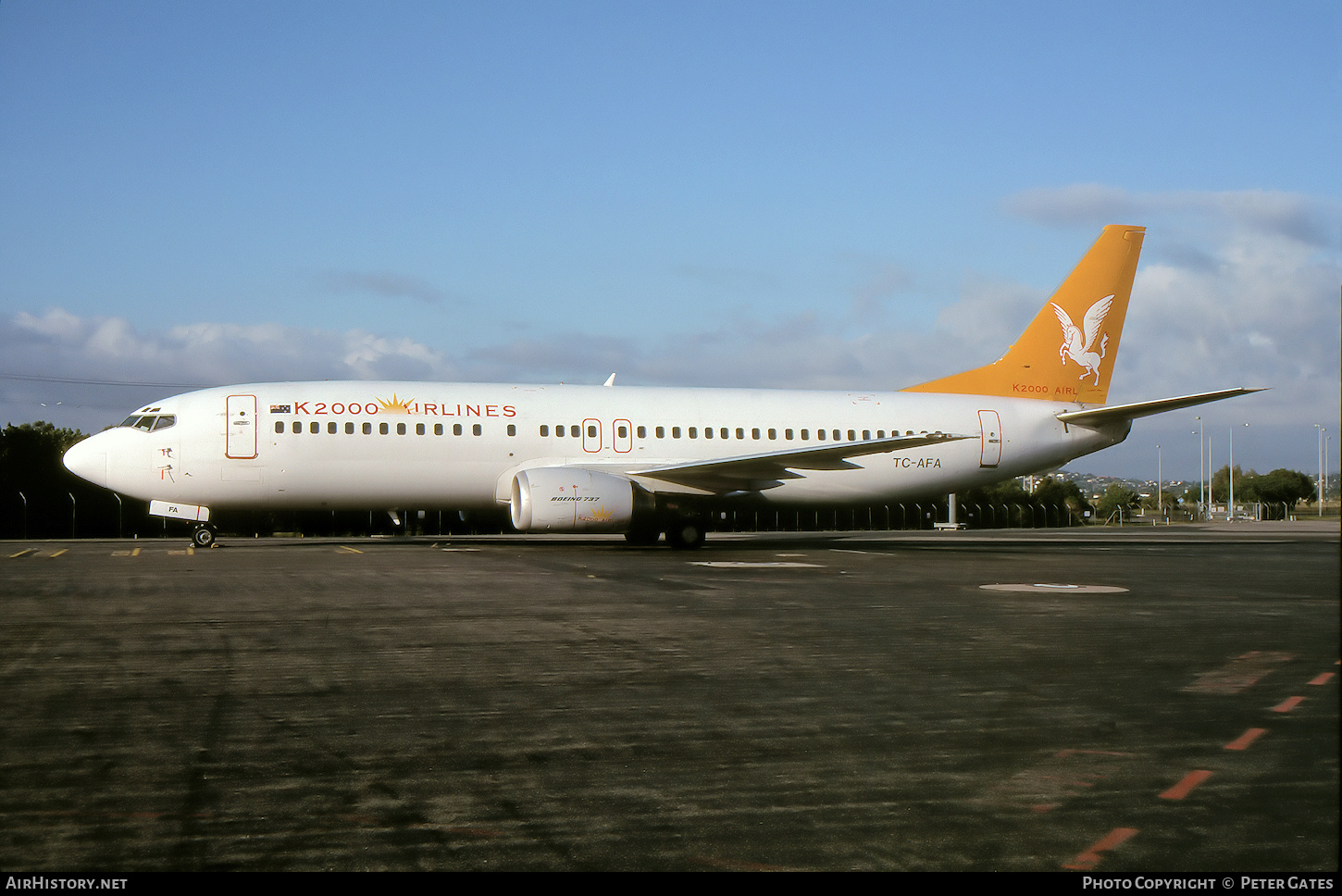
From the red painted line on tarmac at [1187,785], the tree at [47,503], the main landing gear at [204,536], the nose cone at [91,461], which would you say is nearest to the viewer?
the red painted line on tarmac at [1187,785]

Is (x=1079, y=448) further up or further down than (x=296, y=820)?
further up

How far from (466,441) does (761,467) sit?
6314 millimetres

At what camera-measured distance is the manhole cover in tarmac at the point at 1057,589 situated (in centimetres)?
1345

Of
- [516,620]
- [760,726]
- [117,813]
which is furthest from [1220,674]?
[117,813]

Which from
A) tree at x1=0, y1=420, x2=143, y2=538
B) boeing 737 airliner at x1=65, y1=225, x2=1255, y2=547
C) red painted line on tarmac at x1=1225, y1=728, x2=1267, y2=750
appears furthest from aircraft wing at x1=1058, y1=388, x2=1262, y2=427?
tree at x1=0, y1=420, x2=143, y2=538

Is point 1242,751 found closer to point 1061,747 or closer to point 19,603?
point 1061,747

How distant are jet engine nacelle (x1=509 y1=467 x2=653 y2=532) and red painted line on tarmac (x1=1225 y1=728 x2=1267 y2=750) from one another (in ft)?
53.3

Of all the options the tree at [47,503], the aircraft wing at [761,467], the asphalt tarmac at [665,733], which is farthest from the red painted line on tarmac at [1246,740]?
the tree at [47,503]

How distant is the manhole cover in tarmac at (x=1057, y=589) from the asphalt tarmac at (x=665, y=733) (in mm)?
1280

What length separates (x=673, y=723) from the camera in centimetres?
582

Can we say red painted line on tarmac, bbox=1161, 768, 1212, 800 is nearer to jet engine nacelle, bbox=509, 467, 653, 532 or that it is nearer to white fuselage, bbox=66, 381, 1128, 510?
jet engine nacelle, bbox=509, 467, 653, 532

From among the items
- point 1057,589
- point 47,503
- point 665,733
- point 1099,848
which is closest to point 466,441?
point 1057,589

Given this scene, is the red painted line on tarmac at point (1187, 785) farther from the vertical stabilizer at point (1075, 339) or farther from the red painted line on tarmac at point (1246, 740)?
the vertical stabilizer at point (1075, 339)
